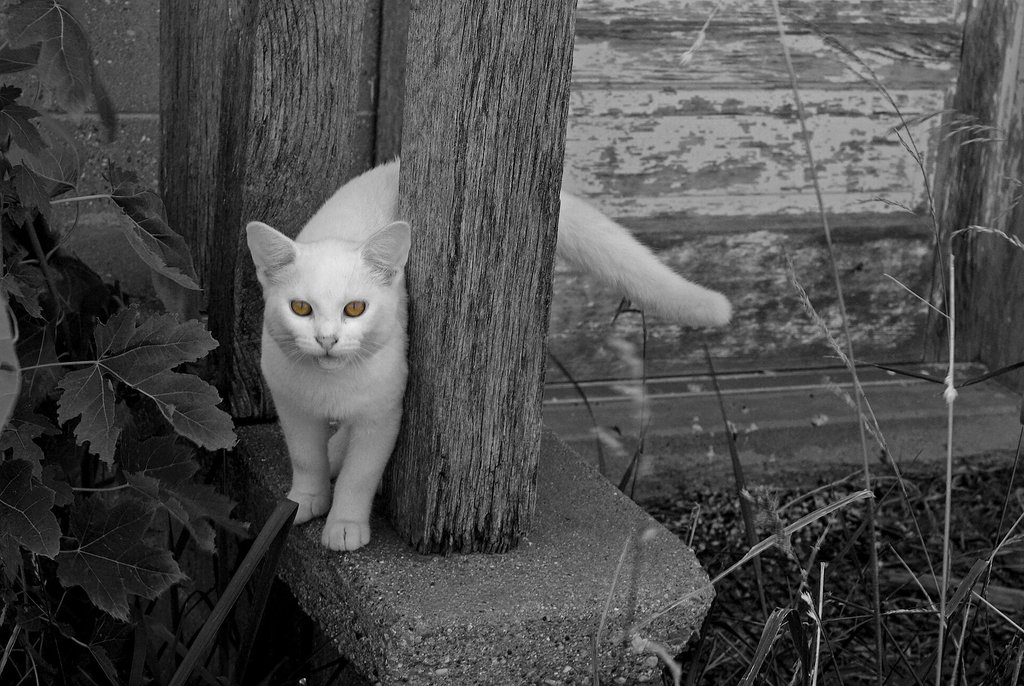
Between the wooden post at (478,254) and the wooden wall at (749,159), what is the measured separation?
1.23m

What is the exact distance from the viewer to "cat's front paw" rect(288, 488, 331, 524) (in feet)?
6.02

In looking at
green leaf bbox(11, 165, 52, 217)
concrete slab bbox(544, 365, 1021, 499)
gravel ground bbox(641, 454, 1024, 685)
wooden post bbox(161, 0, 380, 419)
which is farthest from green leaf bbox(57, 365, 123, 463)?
concrete slab bbox(544, 365, 1021, 499)

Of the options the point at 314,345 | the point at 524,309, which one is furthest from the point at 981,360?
the point at 314,345

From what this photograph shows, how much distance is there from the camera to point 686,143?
2916mm

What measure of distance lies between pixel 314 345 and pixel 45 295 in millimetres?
433

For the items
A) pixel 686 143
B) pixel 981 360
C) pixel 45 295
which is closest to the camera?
pixel 45 295

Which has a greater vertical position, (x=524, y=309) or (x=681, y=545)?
(x=524, y=309)

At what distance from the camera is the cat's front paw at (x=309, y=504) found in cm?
183

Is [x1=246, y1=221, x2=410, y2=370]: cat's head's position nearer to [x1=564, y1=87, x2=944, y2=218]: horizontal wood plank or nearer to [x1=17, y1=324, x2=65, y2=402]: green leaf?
[x1=17, y1=324, x2=65, y2=402]: green leaf

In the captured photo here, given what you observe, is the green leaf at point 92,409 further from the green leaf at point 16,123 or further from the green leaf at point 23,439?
the green leaf at point 16,123

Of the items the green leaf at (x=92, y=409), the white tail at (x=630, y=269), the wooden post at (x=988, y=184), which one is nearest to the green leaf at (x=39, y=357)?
the green leaf at (x=92, y=409)

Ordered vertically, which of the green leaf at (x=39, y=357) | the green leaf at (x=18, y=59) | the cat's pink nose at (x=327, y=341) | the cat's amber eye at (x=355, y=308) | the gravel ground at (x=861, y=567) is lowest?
the gravel ground at (x=861, y=567)

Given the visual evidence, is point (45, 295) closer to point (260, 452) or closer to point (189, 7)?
point (260, 452)

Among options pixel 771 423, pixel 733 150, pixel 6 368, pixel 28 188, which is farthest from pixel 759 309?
pixel 6 368
